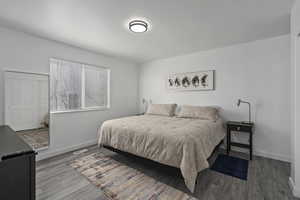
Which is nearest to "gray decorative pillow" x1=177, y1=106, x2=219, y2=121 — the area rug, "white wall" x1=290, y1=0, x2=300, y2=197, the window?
the area rug

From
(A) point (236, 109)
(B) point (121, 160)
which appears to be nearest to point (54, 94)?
(B) point (121, 160)

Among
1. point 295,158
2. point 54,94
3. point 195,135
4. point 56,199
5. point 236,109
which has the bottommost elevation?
point 56,199

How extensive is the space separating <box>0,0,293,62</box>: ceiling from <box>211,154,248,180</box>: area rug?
240 centimetres

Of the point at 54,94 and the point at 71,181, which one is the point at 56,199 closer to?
the point at 71,181

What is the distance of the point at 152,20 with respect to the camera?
6.97 ft


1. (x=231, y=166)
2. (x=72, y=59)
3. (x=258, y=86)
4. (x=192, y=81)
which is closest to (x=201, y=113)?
(x=192, y=81)

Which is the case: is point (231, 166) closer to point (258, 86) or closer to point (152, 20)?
A: point (258, 86)

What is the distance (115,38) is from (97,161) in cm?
243

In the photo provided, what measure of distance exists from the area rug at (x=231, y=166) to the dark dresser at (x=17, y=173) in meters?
2.45

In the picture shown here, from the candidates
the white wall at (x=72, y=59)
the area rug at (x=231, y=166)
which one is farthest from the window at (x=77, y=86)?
the area rug at (x=231, y=166)

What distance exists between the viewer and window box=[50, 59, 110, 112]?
3.01m

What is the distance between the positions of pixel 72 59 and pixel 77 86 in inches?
25.2

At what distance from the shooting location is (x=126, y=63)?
14.8ft

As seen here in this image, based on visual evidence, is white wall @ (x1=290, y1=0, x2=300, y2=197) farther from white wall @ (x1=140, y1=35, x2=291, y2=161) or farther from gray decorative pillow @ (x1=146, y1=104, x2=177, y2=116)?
gray decorative pillow @ (x1=146, y1=104, x2=177, y2=116)
